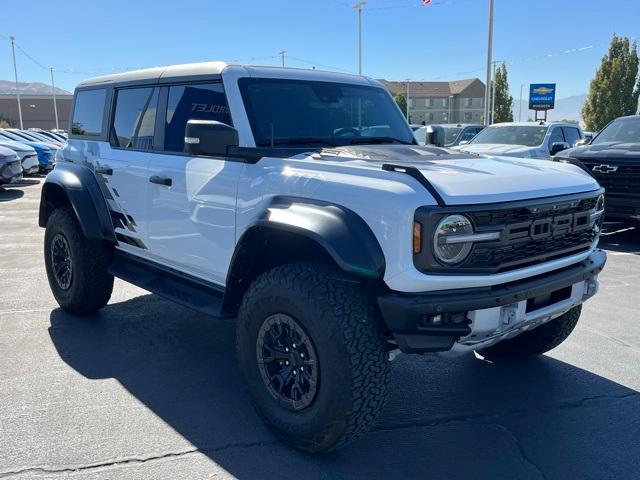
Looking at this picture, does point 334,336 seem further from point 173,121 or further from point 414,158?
point 173,121

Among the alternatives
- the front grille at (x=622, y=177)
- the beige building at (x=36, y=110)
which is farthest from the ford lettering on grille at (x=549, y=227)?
the beige building at (x=36, y=110)

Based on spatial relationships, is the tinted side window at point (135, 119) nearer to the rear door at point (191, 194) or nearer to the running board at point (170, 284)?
the rear door at point (191, 194)

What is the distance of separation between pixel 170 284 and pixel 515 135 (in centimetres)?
967

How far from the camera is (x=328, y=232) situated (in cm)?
272

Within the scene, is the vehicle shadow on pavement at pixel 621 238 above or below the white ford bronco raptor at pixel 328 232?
below

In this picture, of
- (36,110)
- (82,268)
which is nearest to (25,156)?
(82,268)

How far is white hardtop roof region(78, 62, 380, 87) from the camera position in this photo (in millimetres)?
3742

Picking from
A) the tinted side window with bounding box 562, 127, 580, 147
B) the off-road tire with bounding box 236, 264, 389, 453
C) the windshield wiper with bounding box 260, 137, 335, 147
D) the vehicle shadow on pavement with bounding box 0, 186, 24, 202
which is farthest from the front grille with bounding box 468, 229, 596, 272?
the vehicle shadow on pavement with bounding box 0, 186, 24, 202

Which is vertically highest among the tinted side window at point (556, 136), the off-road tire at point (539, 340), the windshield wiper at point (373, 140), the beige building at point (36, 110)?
the beige building at point (36, 110)

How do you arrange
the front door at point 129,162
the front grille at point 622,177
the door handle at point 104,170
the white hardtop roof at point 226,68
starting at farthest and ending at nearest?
1. the front grille at point 622,177
2. the door handle at point 104,170
3. the front door at point 129,162
4. the white hardtop roof at point 226,68

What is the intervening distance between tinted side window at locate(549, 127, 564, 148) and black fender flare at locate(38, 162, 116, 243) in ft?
31.1

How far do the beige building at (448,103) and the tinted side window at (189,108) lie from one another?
9326 cm

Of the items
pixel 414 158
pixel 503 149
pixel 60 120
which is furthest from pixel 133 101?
pixel 60 120

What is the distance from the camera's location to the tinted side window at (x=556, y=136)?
1169cm
